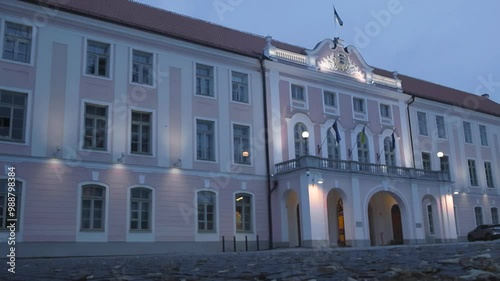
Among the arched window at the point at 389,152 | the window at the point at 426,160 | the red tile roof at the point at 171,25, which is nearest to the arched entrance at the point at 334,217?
the arched window at the point at 389,152

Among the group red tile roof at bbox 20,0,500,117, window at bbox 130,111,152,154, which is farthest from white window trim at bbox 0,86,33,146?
window at bbox 130,111,152,154

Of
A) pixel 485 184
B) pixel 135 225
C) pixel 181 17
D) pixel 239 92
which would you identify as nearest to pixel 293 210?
pixel 239 92

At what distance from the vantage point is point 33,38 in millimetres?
20953

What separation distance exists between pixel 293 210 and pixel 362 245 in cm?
407

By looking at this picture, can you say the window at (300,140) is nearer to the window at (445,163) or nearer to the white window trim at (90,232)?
the white window trim at (90,232)

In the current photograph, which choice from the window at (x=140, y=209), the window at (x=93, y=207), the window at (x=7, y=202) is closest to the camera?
the window at (x=7, y=202)

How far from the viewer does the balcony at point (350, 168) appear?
25422 mm

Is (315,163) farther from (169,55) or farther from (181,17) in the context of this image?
(181,17)

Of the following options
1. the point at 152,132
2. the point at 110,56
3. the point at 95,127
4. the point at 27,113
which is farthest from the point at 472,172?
the point at 27,113

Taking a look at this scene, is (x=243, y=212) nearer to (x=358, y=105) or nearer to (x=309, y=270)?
(x=358, y=105)

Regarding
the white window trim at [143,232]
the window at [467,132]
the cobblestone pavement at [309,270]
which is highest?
the window at [467,132]

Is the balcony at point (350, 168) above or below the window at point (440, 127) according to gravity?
below

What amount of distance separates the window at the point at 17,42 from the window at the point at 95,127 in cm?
319

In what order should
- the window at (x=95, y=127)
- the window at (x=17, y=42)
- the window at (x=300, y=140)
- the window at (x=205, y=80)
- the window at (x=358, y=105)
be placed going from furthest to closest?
the window at (x=358, y=105)
the window at (x=300, y=140)
the window at (x=205, y=80)
the window at (x=95, y=127)
the window at (x=17, y=42)
